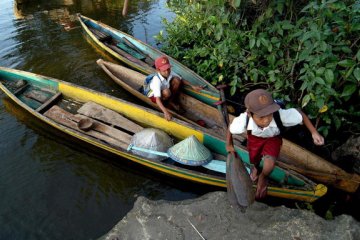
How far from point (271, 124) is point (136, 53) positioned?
5.97 meters

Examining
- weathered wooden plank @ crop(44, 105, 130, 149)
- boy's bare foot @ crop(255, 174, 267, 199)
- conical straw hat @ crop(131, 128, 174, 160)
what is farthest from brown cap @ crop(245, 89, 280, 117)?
weathered wooden plank @ crop(44, 105, 130, 149)

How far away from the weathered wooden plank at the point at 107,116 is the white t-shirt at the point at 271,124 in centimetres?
258

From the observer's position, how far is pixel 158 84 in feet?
18.6

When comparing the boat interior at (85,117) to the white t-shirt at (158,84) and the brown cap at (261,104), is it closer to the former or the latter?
the white t-shirt at (158,84)

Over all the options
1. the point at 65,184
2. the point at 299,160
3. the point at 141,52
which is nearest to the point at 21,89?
the point at 65,184

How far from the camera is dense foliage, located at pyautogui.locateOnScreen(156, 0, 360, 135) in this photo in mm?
4024

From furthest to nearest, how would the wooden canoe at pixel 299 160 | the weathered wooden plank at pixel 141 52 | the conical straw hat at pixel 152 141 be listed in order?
the weathered wooden plank at pixel 141 52, the conical straw hat at pixel 152 141, the wooden canoe at pixel 299 160

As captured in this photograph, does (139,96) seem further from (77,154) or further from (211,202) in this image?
(211,202)

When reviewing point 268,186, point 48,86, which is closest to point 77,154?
point 48,86

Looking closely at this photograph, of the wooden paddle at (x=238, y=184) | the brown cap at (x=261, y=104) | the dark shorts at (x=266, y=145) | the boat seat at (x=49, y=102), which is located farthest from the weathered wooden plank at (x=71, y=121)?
the brown cap at (x=261, y=104)

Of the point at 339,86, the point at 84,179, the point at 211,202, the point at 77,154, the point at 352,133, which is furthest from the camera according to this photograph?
the point at 77,154

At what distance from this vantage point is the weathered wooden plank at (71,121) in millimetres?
5473

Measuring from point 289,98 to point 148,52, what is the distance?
452 cm

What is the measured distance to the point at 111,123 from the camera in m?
5.87
